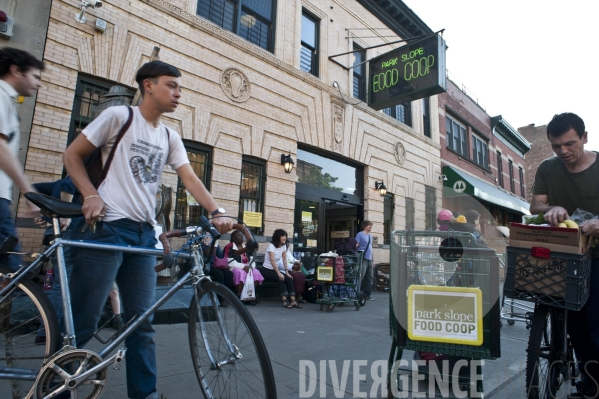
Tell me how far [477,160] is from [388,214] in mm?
9919

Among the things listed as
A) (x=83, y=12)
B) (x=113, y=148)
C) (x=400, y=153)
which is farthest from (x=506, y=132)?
(x=113, y=148)

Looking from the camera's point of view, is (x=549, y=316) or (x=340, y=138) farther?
(x=340, y=138)

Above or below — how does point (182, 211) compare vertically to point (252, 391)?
above

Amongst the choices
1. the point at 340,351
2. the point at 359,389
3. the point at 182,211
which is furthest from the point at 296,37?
the point at 359,389

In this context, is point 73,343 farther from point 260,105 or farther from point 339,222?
point 339,222

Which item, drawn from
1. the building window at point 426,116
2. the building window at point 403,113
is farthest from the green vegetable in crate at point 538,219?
the building window at point 426,116

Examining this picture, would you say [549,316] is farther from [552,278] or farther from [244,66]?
[244,66]

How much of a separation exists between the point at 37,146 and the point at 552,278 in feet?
23.0

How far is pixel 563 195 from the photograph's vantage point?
9.12ft

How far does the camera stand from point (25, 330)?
197 cm

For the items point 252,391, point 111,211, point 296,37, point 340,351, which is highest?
point 296,37

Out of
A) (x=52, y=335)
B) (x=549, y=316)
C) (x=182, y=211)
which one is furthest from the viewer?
(x=182, y=211)

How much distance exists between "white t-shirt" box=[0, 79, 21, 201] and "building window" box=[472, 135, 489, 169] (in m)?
20.1

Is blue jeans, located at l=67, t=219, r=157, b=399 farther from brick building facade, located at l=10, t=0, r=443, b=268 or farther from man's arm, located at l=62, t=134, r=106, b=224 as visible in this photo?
brick building facade, located at l=10, t=0, r=443, b=268
